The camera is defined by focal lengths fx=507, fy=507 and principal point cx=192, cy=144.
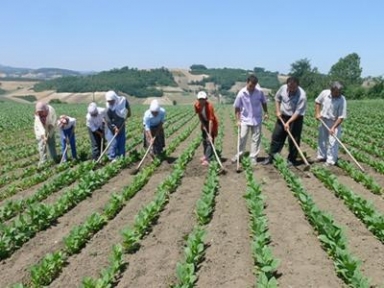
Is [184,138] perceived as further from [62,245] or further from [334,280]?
[334,280]

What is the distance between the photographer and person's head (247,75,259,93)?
9.35 m

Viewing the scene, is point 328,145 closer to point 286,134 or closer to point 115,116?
point 286,134

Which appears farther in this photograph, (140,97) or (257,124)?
(140,97)

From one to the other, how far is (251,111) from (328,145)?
5.25 ft

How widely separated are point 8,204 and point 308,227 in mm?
4251

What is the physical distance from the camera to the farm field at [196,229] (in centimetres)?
477

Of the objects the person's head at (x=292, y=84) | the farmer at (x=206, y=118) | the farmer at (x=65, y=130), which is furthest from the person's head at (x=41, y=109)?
the person's head at (x=292, y=84)

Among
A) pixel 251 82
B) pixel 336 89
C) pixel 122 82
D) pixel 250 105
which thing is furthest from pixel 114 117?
pixel 122 82

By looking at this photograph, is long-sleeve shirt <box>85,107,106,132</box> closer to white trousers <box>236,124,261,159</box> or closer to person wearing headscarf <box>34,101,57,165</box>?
person wearing headscarf <box>34,101,57,165</box>

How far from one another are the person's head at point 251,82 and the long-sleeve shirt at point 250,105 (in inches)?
3.2

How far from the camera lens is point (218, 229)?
6.09 m

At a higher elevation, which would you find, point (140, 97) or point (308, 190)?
point (308, 190)

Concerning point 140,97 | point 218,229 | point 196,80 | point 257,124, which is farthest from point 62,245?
point 196,80

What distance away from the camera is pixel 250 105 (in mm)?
9672
